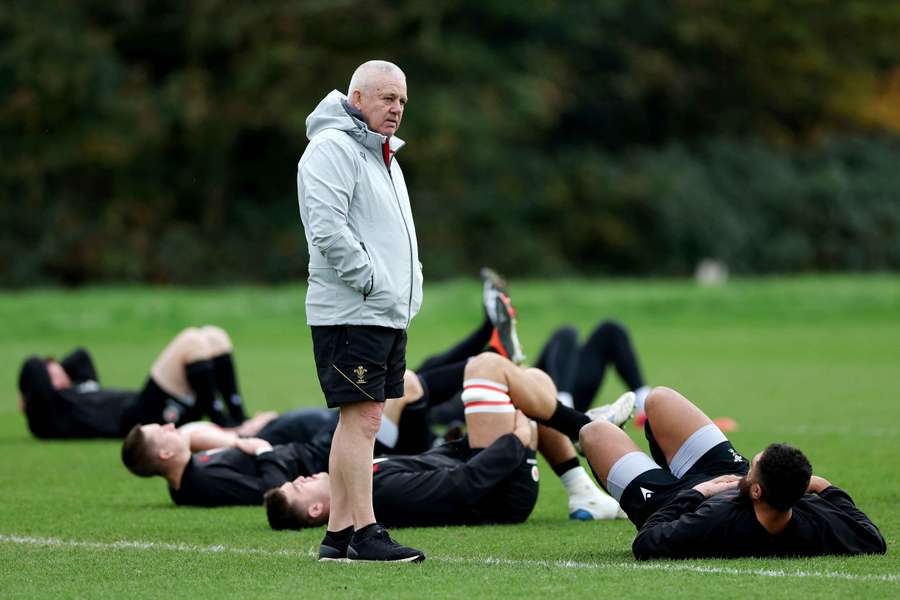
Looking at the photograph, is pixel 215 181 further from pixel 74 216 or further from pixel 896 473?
pixel 896 473

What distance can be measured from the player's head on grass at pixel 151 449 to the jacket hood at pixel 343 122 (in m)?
2.65

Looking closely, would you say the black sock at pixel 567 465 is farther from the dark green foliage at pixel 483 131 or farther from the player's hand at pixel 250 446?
the dark green foliage at pixel 483 131

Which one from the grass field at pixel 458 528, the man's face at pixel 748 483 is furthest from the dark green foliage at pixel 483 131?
the man's face at pixel 748 483

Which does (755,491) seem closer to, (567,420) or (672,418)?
(672,418)

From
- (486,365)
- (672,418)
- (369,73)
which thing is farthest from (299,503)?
(369,73)

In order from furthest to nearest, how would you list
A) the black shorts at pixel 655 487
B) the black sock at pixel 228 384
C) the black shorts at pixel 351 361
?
the black sock at pixel 228 384 → the black shorts at pixel 655 487 → the black shorts at pixel 351 361

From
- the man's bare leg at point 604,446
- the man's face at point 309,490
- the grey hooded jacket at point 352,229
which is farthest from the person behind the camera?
the man's face at point 309,490

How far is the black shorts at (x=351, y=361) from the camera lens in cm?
663

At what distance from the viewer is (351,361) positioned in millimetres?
6629

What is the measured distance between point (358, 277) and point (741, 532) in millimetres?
2001

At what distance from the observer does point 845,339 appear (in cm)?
Result: 2411

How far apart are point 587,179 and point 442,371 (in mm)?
39655

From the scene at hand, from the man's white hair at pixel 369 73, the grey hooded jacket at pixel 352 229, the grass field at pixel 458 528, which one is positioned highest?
the man's white hair at pixel 369 73

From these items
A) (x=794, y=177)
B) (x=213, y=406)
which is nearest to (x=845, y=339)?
(x=213, y=406)
